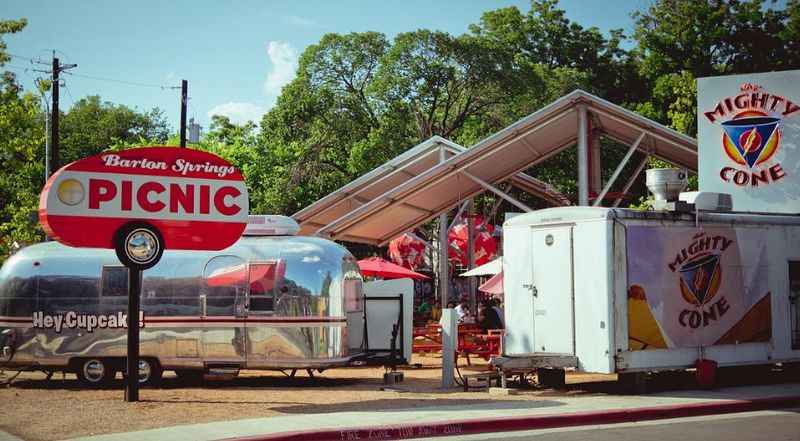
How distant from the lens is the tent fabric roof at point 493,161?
72.7 ft

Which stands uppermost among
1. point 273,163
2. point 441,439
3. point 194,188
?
point 273,163

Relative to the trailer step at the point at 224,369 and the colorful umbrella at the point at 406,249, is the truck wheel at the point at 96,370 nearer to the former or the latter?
the trailer step at the point at 224,369

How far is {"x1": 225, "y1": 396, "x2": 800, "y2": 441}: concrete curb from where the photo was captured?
1120 centimetres

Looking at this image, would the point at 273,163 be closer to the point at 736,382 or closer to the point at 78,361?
the point at 78,361

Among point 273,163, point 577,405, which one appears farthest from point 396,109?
point 577,405

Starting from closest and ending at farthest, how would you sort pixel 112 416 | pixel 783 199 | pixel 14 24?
1. pixel 112 416
2. pixel 783 199
3. pixel 14 24

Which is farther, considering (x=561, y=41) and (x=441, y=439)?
(x=561, y=41)

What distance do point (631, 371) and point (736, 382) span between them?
3.31 meters

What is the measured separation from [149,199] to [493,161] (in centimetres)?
1118

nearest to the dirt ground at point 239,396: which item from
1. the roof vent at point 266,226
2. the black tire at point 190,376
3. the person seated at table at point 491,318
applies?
the black tire at point 190,376

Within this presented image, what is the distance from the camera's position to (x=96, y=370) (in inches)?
668

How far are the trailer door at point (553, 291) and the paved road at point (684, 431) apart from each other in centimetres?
276

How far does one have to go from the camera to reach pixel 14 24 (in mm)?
27859

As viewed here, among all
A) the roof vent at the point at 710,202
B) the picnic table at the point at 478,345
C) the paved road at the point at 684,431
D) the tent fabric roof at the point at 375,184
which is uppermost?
the tent fabric roof at the point at 375,184
